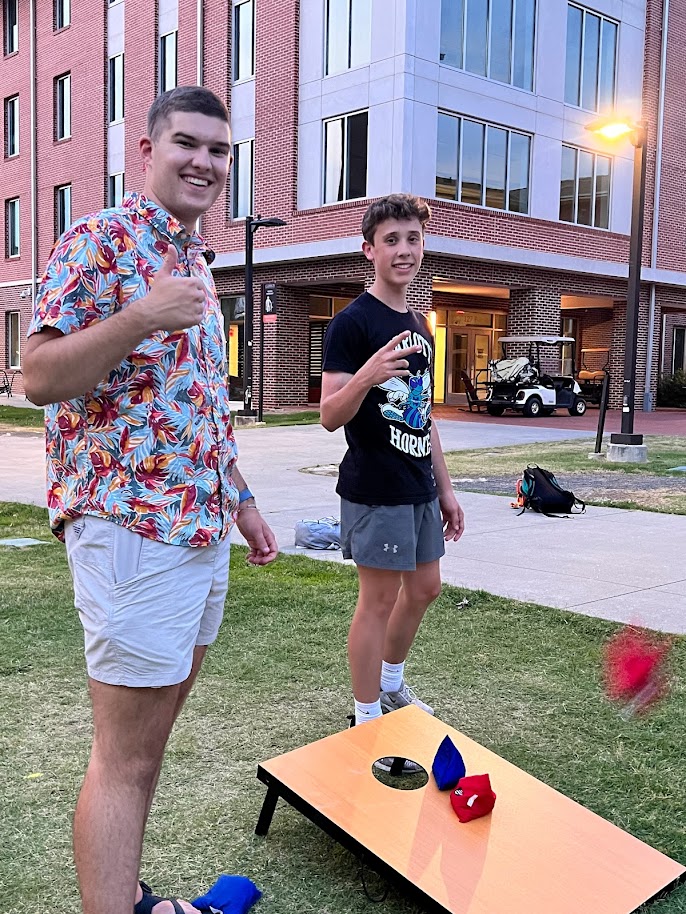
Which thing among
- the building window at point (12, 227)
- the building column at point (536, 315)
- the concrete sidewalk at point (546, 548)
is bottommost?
the concrete sidewalk at point (546, 548)

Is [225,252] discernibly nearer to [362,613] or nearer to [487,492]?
[487,492]

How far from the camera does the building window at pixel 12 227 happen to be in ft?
107

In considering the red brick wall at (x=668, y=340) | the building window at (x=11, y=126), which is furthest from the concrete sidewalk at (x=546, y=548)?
the building window at (x=11, y=126)

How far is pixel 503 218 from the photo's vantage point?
22.4 metres

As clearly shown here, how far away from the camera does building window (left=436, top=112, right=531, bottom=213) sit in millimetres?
21094

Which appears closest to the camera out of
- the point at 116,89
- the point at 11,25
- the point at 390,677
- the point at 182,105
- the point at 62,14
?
the point at 182,105

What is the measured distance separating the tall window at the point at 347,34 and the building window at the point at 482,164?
95.7 inches

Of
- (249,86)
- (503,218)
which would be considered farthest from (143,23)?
(503,218)

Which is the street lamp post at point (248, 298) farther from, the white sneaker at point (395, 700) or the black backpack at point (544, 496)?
the white sneaker at point (395, 700)

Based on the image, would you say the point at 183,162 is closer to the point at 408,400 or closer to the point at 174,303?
the point at 174,303

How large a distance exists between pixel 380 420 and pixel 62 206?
30.4 m

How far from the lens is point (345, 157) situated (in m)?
21.4

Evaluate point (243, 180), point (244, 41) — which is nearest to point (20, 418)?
point (243, 180)

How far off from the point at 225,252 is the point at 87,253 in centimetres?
2371
